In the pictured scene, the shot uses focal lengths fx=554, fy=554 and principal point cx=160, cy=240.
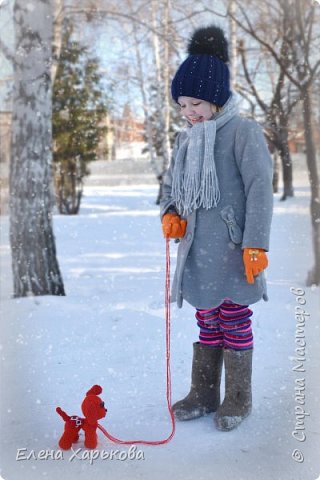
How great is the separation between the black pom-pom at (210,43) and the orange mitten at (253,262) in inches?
25.8

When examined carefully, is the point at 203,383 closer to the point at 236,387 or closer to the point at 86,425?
the point at 236,387

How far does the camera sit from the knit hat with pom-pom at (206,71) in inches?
69.7

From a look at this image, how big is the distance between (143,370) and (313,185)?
143cm

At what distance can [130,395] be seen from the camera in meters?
2.09

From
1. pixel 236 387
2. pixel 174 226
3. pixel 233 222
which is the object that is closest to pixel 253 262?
pixel 233 222

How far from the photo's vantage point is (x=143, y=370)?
2.31 metres

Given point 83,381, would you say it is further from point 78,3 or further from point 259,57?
point 78,3

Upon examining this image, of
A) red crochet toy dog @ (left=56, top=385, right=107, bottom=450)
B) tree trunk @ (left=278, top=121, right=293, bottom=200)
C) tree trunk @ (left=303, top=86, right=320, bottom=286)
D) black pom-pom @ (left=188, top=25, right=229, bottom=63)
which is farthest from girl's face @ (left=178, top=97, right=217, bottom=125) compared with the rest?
tree trunk @ (left=278, top=121, right=293, bottom=200)

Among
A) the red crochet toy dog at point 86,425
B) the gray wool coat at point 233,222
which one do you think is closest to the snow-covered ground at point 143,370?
the red crochet toy dog at point 86,425

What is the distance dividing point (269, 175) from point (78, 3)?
82.6 inches

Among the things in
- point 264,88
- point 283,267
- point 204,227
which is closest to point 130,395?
point 204,227

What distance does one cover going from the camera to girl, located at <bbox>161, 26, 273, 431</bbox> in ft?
5.68

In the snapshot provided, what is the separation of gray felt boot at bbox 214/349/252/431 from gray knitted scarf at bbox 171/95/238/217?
0.51 m

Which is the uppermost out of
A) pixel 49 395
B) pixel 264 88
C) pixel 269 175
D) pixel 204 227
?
pixel 264 88
